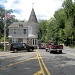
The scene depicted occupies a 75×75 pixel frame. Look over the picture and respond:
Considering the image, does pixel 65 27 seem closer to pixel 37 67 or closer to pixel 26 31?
pixel 26 31

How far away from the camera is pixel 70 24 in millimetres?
73812

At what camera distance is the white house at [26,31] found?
74.9m

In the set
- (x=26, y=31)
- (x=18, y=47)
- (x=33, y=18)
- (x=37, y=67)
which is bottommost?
(x=37, y=67)

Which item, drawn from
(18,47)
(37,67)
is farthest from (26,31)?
(37,67)

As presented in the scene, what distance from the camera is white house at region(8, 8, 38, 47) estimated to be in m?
74.9

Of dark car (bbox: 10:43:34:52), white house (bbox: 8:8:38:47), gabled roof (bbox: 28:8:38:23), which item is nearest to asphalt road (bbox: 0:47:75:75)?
dark car (bbox: 10:43:34:52)

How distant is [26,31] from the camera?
7744cm

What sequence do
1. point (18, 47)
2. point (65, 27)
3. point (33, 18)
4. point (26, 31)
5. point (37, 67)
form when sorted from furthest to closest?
1. point (65, 27)
2. point (26, 31)
3. point (33, 18)
4. point (18, 47)
5. point (37, 67)

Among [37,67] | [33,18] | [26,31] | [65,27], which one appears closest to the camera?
[37,67]

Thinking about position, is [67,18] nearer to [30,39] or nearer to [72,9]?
[72,9]

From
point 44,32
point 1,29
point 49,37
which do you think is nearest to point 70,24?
point 49,37

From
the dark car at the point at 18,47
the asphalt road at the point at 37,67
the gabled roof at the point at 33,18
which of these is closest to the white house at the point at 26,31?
the gabled roof at the point at 33,18

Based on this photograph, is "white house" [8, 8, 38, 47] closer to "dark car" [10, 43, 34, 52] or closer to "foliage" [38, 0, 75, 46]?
"foliage" [38, 0, 75, 46]

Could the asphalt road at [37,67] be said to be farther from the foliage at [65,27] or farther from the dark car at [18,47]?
the foliage at [65,27]
